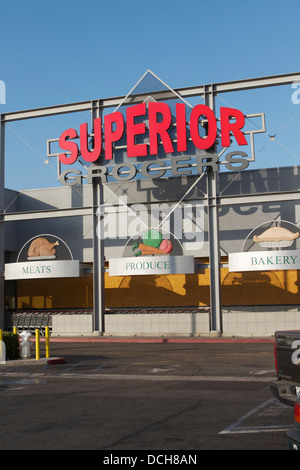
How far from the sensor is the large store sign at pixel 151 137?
30156 millimetres

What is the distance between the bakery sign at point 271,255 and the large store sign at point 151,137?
3983mm

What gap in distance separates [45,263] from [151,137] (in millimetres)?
9050

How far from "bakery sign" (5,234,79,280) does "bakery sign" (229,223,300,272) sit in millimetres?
9051

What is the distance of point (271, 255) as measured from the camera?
1118 inches

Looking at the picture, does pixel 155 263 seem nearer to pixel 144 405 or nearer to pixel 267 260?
pixel 267 260

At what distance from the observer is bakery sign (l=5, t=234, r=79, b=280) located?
3225 cm

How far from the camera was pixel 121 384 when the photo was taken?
14.0 m

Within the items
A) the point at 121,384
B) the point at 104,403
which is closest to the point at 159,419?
the point at 104,403

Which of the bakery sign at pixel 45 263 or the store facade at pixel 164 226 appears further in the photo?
the bakery sign at pixel 45 263

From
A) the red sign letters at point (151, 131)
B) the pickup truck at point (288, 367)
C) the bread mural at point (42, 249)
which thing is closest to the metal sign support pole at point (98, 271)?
the red sign letters at point (151, 131)

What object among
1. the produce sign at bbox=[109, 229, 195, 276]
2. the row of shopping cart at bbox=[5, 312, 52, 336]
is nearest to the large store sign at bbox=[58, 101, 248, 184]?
the produce sign at bbox=[109, 229, 195, 276]

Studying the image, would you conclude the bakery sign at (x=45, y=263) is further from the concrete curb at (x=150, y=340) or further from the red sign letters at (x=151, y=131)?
the red sign letters at (x=151, y=131)

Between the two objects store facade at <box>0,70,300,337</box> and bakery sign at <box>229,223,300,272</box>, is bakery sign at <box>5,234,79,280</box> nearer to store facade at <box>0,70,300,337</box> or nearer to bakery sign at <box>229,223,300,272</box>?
store facade at <box>0,70,300,337</box>

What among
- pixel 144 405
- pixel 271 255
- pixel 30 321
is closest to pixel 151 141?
pixel 271 255
